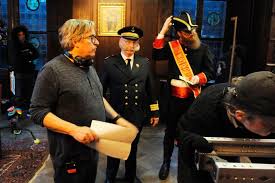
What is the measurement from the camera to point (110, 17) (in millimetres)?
5059

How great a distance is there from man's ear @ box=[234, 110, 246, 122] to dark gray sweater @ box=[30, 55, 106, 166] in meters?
0.96

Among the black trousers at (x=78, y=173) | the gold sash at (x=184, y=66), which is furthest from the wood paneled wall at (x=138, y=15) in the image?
the black trousers at (x=78, y=173)

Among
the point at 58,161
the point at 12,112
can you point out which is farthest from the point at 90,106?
the point at 12,112

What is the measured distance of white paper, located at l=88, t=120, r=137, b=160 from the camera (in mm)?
1823

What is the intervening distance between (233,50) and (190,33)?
1.79 m

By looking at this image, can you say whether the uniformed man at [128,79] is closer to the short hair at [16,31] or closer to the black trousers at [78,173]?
the black trousers at [78,173]

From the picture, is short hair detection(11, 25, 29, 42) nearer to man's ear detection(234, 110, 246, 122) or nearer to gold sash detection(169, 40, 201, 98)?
gold sash detection(169, 40, 201, 98)

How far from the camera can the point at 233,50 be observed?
4.68 metres

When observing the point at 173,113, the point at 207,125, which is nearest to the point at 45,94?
the point at 207,125

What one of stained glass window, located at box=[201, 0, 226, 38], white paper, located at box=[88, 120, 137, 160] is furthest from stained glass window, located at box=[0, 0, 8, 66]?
white paper, located at box=[88, 120, 137, 160]

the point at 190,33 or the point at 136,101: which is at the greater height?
the point at 190,33

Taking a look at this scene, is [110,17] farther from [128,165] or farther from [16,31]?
[128,165]

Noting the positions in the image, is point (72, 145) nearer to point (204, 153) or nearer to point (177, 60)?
point (204, 153)

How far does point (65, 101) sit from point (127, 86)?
3.64 feet
